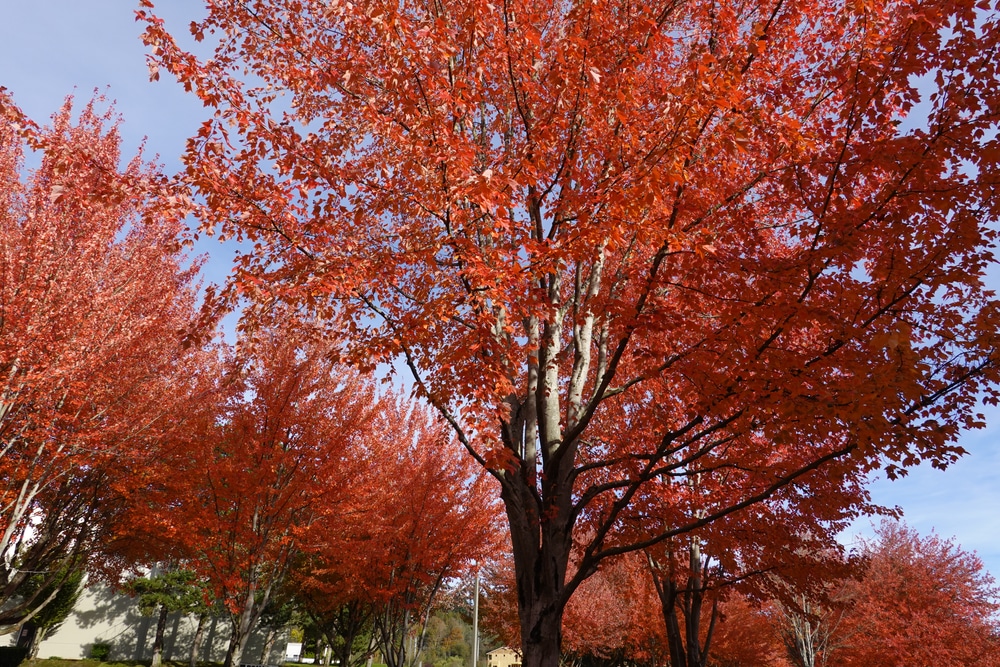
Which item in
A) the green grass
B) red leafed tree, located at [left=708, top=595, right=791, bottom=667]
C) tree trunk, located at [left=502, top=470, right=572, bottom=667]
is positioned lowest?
the green grass

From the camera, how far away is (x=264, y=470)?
10.9 m

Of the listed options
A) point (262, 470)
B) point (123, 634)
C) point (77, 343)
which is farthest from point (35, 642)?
point (77, 343)

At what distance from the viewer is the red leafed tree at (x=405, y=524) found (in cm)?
1421

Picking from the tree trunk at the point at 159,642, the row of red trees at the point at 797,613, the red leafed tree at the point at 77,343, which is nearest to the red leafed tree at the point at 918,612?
the row of red trees at the point at 797,613

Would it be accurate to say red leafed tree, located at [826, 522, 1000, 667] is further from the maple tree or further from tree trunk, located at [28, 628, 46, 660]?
tree trunk, located at [28, 628, 46, 660]

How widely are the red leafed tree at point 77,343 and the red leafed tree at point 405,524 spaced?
15.8 ft

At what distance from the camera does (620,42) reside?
611 cm

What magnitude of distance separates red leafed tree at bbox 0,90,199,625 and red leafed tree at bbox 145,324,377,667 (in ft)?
3.82

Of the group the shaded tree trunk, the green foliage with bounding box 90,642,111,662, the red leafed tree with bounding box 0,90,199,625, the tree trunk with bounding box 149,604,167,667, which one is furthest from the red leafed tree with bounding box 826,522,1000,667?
the green foliage with bounding box 90,642,111,662

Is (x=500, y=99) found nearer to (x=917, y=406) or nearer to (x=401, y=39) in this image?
(x=401, y=39)

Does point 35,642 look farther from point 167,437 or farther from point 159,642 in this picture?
point 167,437

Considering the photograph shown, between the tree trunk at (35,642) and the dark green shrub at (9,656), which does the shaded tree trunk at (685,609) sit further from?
the tree trunk at (35,642)

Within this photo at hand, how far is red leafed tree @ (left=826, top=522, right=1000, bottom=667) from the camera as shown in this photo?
17172 millimetres

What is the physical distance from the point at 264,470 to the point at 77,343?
160 inches
